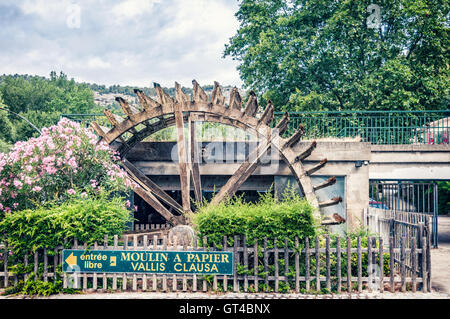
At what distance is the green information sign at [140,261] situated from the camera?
20.7 feet

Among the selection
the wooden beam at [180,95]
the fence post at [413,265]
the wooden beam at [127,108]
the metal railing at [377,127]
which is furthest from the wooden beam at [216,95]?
the fence post at [413,265]

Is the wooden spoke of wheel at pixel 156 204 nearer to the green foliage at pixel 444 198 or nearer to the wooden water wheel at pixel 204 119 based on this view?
the wooden water wheel at pixel 204 119

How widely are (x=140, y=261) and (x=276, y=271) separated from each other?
2.21 meters

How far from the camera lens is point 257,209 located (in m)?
6.34

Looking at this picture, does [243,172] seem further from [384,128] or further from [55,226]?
[384,128]

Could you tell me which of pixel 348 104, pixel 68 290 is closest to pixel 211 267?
pixel 68 290

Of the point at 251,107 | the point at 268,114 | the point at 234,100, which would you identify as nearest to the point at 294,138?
the point at 268,114

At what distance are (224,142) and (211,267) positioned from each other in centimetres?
434

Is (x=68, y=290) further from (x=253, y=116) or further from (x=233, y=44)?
(x=233, y=44)

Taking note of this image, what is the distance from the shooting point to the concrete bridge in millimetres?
9555

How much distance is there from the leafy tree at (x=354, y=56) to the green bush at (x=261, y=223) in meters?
10.4

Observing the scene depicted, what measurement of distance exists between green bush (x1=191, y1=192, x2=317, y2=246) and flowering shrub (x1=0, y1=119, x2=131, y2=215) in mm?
2255

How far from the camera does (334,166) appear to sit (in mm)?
9633

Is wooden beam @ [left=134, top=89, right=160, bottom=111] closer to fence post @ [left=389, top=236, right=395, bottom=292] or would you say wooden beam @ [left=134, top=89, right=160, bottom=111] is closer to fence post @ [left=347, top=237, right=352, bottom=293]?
fence post @ [left=347, top=237, right=352, bottom=293]
